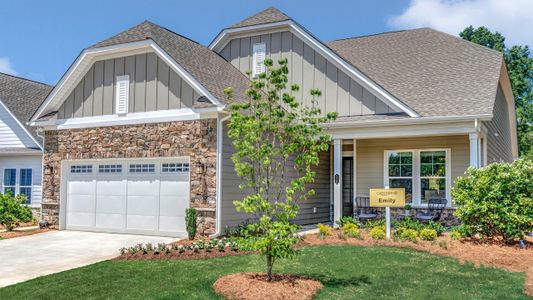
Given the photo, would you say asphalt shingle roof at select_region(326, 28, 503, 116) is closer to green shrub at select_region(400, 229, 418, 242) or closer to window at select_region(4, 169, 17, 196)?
green shrub at select_region(400, 229, 418, 242)

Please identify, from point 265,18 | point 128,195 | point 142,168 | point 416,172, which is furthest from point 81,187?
point 416,172

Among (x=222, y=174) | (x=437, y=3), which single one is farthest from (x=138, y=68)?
(x=437, y=3)

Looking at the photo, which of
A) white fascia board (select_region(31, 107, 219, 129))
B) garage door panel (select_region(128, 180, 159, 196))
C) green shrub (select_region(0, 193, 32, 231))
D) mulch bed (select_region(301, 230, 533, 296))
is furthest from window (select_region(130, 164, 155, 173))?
mulch bed (select_region(301, 230, 533, 296))

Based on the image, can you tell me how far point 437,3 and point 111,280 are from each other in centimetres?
1624

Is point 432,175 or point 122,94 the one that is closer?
point 122,94

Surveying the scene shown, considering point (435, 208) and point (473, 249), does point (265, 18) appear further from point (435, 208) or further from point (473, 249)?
point (473, 249)

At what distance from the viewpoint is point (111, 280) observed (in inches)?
311

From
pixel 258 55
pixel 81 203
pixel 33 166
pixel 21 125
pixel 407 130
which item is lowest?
pixel 81 203

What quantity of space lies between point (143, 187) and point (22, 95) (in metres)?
11.6

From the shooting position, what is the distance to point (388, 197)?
37.6 ft

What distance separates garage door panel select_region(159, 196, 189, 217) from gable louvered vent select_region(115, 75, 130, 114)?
2.78 m

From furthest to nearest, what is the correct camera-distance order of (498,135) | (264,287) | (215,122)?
(498,135)
(215,122)
(264,287)

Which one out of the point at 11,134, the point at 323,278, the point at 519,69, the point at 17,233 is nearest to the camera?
the point at 323,278

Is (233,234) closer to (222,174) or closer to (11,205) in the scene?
(222,174)
